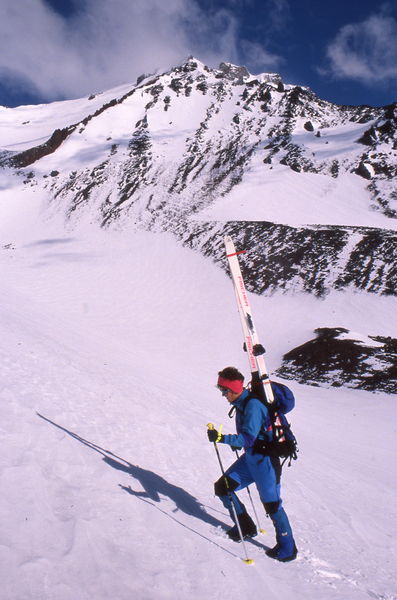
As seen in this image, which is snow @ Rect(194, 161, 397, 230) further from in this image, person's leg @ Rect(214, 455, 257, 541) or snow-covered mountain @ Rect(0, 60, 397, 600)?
person's leg @ Rect(214, 455, 257, 541)

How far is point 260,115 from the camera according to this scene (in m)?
61.5

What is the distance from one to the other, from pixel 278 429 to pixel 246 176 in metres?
47.6

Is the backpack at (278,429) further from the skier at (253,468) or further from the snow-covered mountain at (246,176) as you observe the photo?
the snow-covered mountain at (246,176)

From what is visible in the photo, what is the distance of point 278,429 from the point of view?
4.50 meters

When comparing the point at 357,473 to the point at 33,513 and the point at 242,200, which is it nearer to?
the point at 33,513

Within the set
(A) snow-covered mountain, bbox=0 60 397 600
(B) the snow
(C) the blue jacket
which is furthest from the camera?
(B) the snow

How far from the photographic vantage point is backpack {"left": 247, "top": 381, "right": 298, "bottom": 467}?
4.37 meters

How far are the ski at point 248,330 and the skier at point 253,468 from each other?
388 mm

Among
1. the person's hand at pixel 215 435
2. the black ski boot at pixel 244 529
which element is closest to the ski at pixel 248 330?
the person's hand at pixel 215 435

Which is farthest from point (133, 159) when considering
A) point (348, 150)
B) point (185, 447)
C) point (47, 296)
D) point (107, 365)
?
point (185, 447)

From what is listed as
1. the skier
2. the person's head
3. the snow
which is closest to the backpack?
the skier

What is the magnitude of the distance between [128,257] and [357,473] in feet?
108

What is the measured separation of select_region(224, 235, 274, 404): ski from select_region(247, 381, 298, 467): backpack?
0.15 m

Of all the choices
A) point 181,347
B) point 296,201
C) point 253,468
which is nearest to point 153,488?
point 253,468
